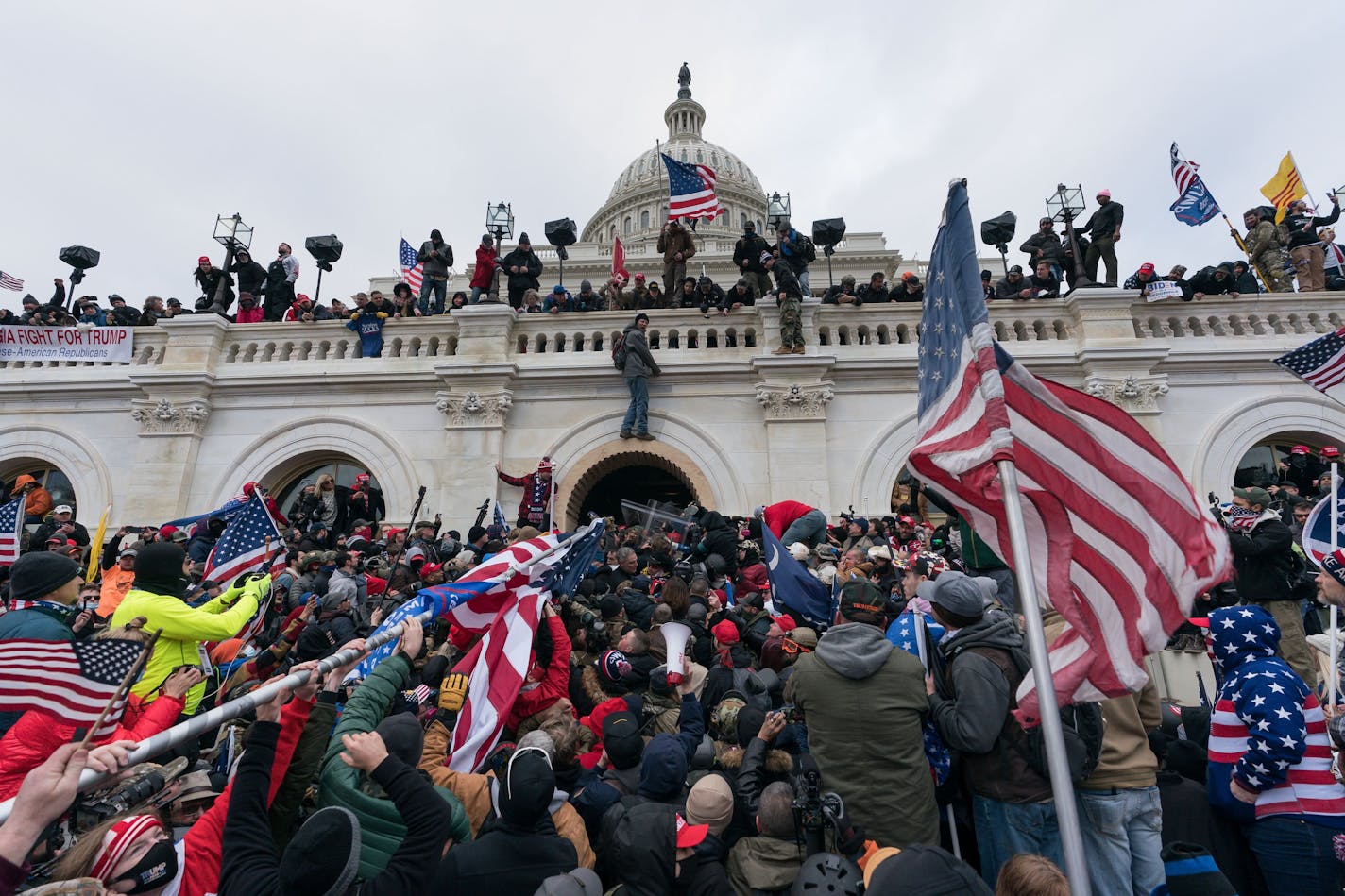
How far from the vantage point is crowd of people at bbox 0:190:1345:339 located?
15.0 m

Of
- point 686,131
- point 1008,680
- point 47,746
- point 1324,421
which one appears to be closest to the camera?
point 47,746

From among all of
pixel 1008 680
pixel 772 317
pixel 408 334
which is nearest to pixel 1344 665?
pixel 1008 680

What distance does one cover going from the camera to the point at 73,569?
4.73 metres

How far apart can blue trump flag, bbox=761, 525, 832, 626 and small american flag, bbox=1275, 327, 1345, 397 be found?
6765mm

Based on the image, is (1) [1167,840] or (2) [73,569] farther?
(2) [73,569]

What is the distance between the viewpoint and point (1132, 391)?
1367cm

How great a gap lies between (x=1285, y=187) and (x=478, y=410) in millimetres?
18484

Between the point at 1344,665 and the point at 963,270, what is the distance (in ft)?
12.7

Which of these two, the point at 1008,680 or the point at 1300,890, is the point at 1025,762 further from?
the point at 1300,890

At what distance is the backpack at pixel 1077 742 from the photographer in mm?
3689

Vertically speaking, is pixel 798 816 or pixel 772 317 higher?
pixel 772 317

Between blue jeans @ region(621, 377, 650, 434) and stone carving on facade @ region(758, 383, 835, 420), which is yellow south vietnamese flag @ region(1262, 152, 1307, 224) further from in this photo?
blue jeans @ region(621, 377, 650, 434)

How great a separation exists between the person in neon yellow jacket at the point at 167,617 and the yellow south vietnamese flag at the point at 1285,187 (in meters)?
21.0

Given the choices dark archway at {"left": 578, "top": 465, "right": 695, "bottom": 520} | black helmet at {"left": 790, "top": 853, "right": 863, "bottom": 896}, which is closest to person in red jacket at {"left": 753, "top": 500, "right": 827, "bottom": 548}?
dark archway at {"left": 578, "top": 465, "right": 695, "bottom": 520}
